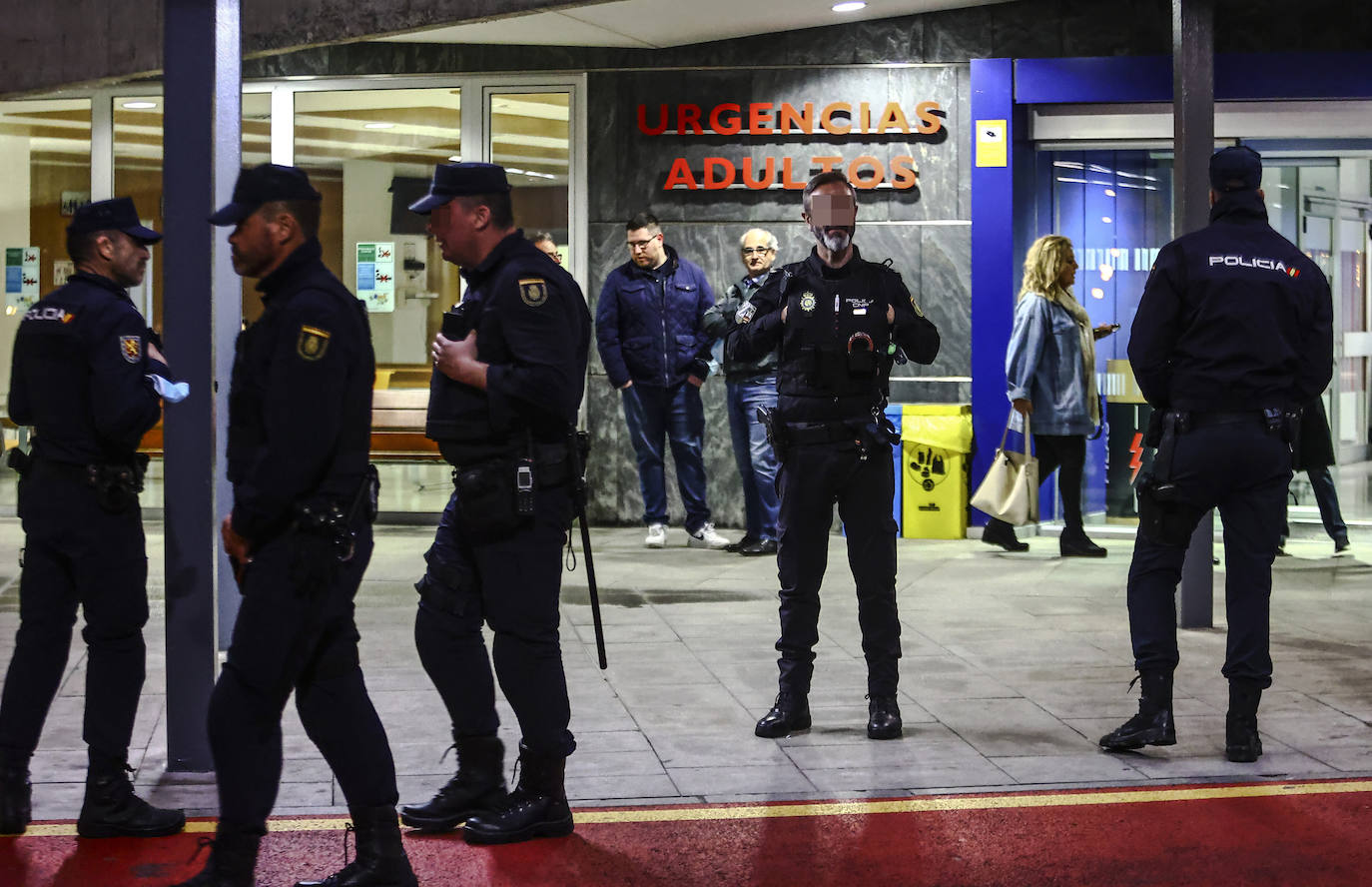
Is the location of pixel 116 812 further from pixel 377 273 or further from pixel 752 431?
pixel 377 273

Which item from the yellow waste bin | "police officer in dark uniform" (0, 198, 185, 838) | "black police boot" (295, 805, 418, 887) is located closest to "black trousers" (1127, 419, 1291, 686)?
"black police boot" (295, 805, 418, 887)

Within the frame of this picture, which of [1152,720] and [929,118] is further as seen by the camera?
[929,118]

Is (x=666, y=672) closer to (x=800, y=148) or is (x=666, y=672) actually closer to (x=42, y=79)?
(x=800, y=148)

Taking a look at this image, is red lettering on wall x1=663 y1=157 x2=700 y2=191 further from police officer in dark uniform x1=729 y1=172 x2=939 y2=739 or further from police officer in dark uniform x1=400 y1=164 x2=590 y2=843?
police officer in dark uniform x1=400 y1=164 x2=590 y2=843

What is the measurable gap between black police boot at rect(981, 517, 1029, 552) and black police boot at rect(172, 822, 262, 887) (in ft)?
25.1

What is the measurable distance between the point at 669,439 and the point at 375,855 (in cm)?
708

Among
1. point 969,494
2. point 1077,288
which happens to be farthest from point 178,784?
point 1077,288

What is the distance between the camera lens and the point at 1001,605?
29.6 feet

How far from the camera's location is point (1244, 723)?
569 centimetres

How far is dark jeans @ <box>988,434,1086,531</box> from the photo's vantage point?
10.8m

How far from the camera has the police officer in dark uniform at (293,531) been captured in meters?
4.03

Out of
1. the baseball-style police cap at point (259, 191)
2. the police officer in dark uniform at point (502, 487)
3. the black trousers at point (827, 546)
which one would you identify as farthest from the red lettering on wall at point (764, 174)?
the baseball-style police cap at point (259, 191)

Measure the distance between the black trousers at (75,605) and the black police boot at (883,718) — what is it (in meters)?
2.67

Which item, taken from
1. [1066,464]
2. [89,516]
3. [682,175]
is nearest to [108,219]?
[89,516]
